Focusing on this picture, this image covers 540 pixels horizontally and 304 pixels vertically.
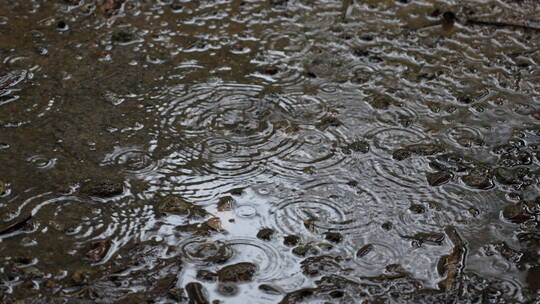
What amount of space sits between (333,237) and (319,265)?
120 mm

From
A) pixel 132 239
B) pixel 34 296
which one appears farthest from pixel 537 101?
pixel 34 296

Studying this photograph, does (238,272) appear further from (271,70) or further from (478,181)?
(271,70)

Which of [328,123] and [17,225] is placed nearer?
[17,225]

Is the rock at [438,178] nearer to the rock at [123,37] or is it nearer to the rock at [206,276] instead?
the rock at [206,276]

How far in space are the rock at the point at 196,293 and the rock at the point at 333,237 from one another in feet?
1.37

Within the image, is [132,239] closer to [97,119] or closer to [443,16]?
[97,119]

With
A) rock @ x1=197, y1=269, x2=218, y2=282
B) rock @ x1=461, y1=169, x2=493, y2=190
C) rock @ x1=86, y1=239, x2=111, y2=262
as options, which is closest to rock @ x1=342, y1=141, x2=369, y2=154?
rock @ x1=461, y1=169, x2=493, y2=190

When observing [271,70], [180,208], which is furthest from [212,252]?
[271,70]

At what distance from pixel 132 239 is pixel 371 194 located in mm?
784

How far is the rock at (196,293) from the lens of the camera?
1742 millimetres

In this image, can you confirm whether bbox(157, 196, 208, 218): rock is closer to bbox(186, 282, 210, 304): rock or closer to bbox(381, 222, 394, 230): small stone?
bbox(186, 282, 210, 304): rock

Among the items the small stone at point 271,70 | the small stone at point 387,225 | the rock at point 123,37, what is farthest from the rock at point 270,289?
the rock at point 123,37

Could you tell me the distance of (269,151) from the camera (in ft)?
7.47

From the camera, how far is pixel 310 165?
222cm
